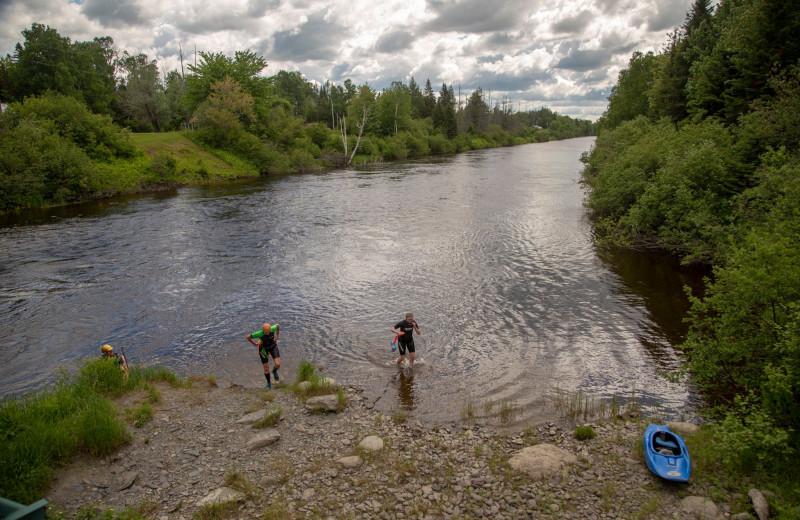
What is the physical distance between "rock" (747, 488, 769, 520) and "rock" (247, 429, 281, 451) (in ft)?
29.6

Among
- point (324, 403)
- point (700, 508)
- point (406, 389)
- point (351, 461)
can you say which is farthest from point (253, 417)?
point (700, 508)

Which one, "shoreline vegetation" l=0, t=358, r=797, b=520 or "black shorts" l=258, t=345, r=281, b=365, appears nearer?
"shoreline vegetation" l=0, t=358, r=797, b=520

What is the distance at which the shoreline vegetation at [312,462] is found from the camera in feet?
25.6

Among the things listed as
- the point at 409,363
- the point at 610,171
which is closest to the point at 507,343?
the point at 409,363

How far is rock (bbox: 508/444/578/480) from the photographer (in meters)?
8.80

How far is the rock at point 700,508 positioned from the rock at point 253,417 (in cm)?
893

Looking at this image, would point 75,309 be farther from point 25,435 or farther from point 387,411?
point 387,411

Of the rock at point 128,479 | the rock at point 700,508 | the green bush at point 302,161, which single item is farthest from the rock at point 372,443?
the green bush at point 302,161

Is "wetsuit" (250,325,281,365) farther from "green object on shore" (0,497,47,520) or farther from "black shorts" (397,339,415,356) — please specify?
"green object on shore" (0,497,47,520)

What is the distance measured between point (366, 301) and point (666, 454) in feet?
41.6

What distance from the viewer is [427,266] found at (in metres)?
23.8

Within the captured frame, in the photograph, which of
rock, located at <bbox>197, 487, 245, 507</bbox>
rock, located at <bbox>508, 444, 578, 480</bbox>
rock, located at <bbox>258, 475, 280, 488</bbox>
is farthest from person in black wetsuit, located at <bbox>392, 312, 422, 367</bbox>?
rock, located at <bbox>197, 487, 245, 507</bbox>

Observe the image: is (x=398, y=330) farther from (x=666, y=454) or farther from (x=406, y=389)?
(x=666, y=454)

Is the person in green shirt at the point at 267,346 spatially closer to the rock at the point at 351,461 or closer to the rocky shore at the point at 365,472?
the rocky shore at the point at 365,472
